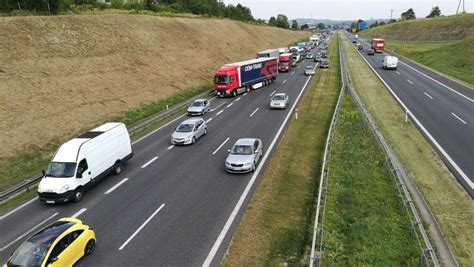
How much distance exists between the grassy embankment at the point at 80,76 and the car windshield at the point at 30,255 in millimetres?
10688

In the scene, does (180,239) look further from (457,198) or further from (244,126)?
(244,126)

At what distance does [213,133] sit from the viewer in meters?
29.9

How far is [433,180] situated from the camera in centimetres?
1914

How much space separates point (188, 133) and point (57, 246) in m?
15.2

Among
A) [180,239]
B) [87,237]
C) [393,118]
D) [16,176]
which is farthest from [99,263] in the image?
[393,118]

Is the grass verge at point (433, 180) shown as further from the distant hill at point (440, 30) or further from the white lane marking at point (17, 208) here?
the distant hill at point (440, 30)

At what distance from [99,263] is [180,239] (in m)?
3.35

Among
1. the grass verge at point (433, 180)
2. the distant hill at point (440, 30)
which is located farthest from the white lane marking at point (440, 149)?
the distant hill at point (440, 30)

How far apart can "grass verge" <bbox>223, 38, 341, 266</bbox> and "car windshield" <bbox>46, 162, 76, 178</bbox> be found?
397 inches

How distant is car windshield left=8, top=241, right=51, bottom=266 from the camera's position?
12250 millimetres

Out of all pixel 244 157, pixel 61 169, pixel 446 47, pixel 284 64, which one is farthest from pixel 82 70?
pixel 446 47

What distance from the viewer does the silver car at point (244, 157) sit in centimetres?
2106

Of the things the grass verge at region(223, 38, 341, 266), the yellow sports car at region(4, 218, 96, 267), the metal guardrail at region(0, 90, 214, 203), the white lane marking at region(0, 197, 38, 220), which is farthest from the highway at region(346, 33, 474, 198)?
the metal guardrail at region(0, 90, 214, 203)

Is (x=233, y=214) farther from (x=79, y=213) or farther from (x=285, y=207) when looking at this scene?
(x=79, y=213)
